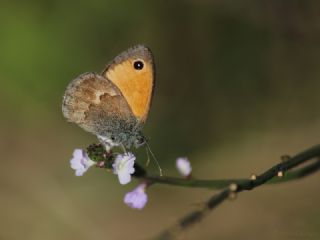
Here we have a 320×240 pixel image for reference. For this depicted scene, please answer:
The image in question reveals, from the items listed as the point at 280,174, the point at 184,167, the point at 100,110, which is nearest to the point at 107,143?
the point at 100,110

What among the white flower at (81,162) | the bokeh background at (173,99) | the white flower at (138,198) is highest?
the bokeh background at (173,99)

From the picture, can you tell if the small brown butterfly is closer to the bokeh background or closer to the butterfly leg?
the butterfly leg

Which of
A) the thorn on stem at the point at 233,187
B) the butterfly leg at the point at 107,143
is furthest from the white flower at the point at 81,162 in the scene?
the thorn on stem at the point at 233,187

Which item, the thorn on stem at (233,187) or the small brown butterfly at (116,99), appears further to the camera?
the small brown butterfly at (116,99)

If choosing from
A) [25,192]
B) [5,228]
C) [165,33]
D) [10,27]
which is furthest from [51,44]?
[5,228]

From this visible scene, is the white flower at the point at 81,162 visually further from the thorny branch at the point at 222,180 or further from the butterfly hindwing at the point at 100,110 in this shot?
the butterfly hindwing at the point at 100,110

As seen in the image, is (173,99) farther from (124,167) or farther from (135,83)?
(124,167)
